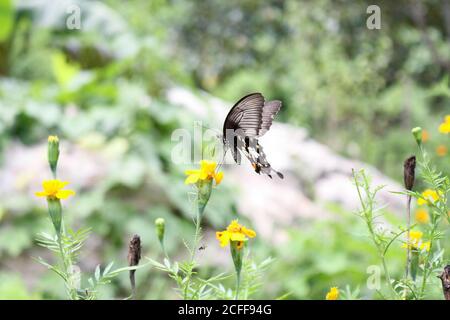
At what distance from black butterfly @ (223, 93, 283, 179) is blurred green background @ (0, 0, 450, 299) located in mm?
267

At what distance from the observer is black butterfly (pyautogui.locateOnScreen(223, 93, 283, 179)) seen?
504 mm

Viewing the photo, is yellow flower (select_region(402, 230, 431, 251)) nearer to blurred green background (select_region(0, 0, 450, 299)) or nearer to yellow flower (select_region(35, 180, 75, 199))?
blurred green background (select_region(0, 0, 450, 299))

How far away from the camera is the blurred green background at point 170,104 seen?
229cm

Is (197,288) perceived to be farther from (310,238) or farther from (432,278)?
(310,238)

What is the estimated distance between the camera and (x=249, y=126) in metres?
0.52

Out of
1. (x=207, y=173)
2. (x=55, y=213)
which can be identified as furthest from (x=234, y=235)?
(x=55, y=213)

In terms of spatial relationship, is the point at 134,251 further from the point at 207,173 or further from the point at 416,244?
the point at 416,244

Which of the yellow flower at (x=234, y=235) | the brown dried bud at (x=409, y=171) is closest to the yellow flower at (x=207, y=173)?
the yellow flower at (x=234, y=235)

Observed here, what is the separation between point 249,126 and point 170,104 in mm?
2591

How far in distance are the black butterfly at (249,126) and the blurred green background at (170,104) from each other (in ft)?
0.88

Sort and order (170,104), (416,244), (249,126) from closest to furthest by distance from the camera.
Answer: (249,126)
(416,244)
(170,104)

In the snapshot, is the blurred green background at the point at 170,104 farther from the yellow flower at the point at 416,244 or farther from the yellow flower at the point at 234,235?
the yellow flower at the point at 234,235

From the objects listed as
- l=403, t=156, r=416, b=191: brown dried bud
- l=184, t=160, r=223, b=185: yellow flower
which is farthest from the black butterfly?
l=403, t=156, r=416, b=191: brown dried bud
